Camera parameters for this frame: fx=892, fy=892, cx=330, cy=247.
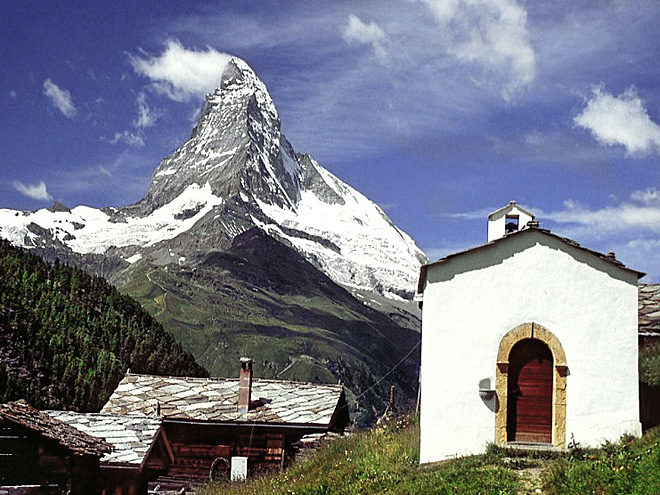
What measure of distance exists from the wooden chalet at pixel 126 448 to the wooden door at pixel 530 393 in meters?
7.94

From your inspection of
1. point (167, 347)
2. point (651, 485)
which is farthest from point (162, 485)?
point (167, 347)

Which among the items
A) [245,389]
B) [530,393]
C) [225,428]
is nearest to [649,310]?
[530,393]

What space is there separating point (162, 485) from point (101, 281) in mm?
30902

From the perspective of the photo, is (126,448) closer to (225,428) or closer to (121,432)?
(121,432)

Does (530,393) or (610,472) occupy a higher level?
(530,393)

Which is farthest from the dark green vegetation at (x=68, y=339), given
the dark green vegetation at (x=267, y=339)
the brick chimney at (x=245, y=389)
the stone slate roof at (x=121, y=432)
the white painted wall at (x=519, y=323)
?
the dark green vegetation at (x=267, y=339)

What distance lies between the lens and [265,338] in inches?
6058

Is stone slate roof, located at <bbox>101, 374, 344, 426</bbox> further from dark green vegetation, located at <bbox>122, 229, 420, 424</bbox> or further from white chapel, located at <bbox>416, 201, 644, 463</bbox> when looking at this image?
dark green vegetation, located at <bbox>122, 229, 420, 424</bbox>

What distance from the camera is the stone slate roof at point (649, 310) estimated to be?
21.4m

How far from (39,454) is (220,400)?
1410 cm

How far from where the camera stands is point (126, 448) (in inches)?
717

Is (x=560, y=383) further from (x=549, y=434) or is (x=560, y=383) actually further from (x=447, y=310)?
(x=447, y=310)

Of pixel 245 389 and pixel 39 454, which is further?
pixel 245 389

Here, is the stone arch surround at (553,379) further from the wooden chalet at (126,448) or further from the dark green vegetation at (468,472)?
the wooden chalet at (126,448)
